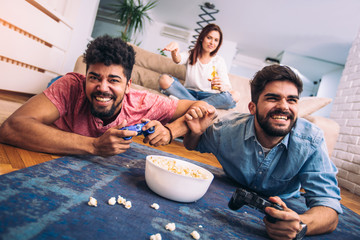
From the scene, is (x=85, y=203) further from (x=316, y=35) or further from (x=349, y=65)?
(x=316, y=35)

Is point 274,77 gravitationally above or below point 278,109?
above

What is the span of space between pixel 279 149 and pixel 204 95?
136 centimetres

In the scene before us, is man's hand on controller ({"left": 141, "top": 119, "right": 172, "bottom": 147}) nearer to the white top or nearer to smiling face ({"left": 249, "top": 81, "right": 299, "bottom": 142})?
smiling face ({"left": 249, "top": 81, "right": 299, "bottom": 142})

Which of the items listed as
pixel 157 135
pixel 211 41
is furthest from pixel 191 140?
pixel 211 41

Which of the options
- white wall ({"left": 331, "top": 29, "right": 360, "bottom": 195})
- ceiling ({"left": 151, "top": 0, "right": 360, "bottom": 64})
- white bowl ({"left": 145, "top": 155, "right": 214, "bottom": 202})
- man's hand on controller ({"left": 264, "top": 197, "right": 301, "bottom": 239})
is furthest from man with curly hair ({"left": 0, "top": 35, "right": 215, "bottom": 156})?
ceiling ({"left": 151, "top": 0, "right": 360, "bottom": 64})

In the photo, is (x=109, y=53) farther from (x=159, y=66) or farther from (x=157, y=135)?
(x=159, y=66)

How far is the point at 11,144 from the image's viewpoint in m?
1.07

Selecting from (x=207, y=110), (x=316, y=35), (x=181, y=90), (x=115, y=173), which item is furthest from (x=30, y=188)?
(x=316, y=35)

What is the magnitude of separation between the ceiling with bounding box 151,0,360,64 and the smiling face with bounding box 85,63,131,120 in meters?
4.48

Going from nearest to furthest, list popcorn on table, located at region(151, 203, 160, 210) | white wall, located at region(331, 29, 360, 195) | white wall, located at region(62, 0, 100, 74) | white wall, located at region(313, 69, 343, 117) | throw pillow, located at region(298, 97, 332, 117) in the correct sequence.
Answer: popcorn on table, located at region(151, 203, 160, 210) → throw pillow, located at region(298, 97, 332, 117) → white wall, located at region(331, 29, 360, 195) → white wall, located at region(62, 0, 100, 74) → white wall, located at region(313, 69, 343, 117)

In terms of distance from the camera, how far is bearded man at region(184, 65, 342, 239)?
3.14 feet

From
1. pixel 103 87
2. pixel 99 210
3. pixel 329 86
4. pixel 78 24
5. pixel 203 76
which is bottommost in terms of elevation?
pixel 99 210

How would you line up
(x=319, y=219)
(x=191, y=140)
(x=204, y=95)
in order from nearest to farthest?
1. (x=319, y=219)
2. (x=191, y=140)
3. (x=204, y=95)

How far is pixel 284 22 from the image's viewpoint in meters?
5.24
